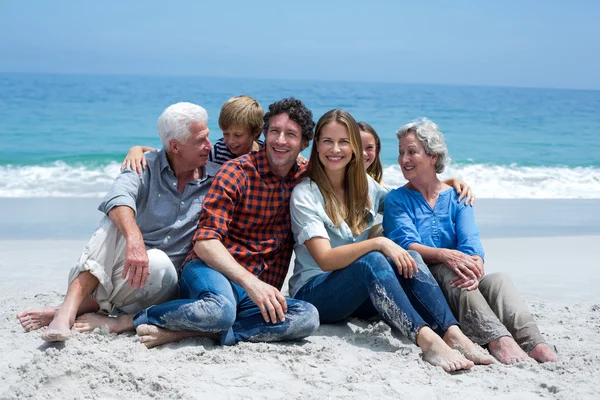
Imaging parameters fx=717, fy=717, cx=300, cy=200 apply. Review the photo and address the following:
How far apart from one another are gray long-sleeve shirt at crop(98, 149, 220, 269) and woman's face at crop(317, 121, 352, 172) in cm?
63

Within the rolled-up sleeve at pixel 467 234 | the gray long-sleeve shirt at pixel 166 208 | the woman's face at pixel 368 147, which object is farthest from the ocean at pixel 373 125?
the rolled-up sleeve at pixel 467 234

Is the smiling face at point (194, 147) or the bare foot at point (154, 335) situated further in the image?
the smiling face at point (194, 147)

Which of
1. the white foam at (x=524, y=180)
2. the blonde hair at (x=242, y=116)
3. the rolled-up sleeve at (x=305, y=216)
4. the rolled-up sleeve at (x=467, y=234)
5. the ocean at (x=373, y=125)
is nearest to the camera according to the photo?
the rolled-up sleeve at (x=305, y=216)

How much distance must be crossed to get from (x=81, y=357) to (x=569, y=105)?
97.0ft

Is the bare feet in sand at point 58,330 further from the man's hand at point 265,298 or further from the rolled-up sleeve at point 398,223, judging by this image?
the rolled-up sleeve at point 398,223

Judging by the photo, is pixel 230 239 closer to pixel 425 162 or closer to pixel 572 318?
pixel 425 162

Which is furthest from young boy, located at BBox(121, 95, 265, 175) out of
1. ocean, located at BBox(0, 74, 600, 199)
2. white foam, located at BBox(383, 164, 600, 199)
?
white foam, located at BBox(383, 164, 600, 199)

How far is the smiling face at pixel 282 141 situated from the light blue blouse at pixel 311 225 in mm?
155

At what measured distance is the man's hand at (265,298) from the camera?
10.7 ft

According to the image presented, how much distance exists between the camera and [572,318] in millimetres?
4117

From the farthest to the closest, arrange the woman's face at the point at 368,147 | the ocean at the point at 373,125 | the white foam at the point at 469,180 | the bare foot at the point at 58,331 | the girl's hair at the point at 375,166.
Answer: the ocean at the point at 373,125 < the white foam at the point at 469,180 < the girl's hair at the point at 375,166 < the woman's face at the point at 368,147 < the bare foot at the point at 58,331

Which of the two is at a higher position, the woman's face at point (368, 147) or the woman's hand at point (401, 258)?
the woman's face at point (368, 147)

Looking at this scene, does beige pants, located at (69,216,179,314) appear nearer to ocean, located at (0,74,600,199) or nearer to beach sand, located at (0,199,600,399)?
beach sand, located at (0,199,600,399)

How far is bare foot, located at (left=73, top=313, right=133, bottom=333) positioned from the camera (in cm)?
345
